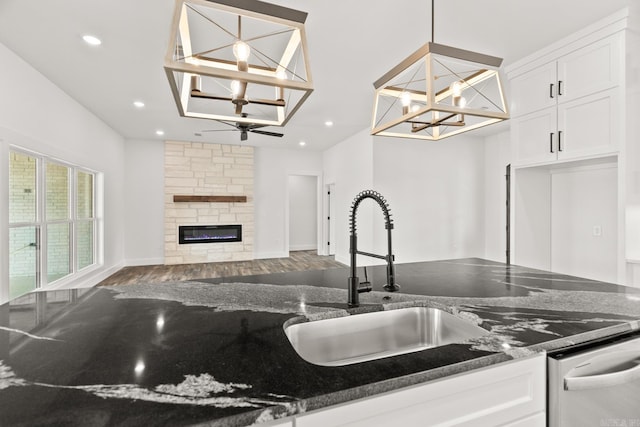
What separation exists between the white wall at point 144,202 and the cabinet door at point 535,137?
6.55 m

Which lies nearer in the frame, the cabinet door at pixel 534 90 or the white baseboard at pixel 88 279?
the cabinet door at pixel 534 90

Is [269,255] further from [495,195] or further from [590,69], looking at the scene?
[590,69]

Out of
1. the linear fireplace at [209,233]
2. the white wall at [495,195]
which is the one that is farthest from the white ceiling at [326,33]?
the linear fireplace at [209,233]

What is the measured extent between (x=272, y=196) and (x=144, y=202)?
2.80 meters

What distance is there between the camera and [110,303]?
1298 mm

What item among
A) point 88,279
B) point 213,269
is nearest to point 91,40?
point 88,279

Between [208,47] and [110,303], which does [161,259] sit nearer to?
[208,47]

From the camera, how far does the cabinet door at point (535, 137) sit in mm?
2822

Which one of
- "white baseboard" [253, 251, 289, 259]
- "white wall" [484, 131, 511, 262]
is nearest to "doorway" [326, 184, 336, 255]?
"white baseboard" [253, 251, 289, 259]

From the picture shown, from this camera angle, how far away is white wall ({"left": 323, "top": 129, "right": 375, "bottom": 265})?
5.78m

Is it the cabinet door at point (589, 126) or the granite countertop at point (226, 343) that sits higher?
the cabinet door at point (589, 126)

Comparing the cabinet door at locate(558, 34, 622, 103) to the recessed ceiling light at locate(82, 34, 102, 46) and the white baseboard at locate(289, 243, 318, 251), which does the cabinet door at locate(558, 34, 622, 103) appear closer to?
the recessed ceiling light at locate(82, 34, 102, 46)

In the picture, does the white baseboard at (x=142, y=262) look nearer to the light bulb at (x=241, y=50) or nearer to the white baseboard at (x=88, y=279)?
the white baseboard at (x=88, y=279)

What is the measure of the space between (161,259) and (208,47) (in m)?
5.29
